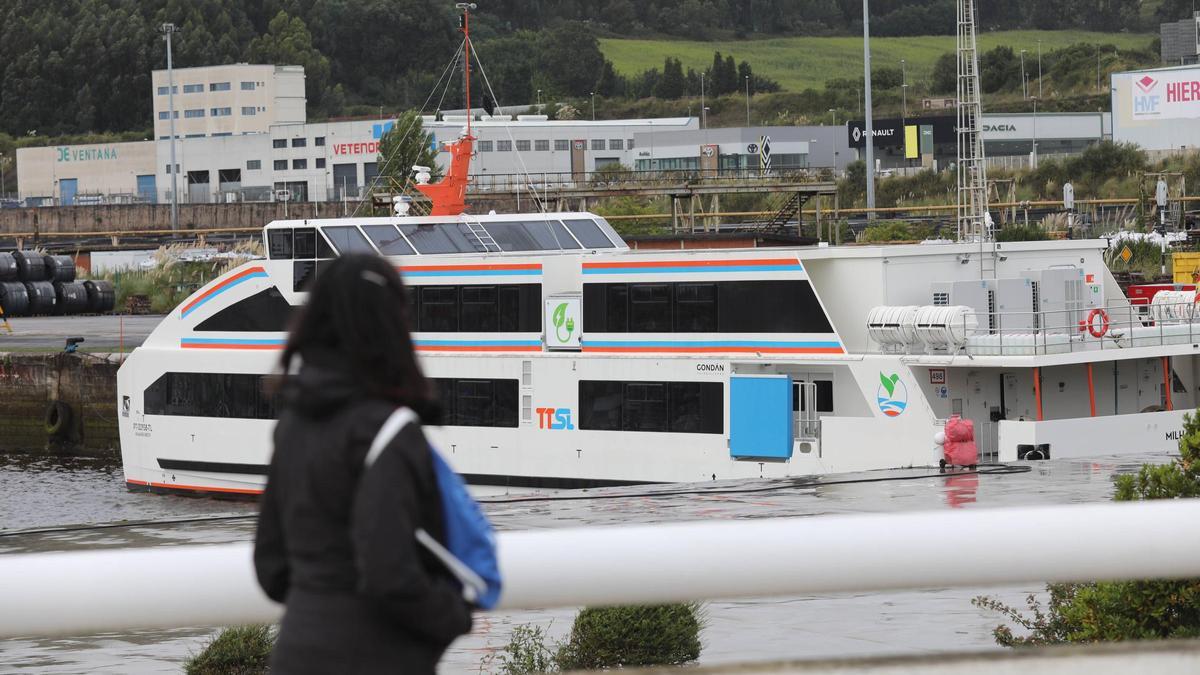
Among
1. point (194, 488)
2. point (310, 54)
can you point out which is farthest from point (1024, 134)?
point (310, 54)

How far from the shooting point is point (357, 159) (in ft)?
285

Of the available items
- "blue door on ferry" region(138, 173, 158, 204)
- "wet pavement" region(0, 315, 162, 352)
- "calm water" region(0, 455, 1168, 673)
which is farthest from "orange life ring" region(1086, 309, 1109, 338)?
"blue door on ferry" region(138, 173, 158, 204)

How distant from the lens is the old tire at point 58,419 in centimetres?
3684

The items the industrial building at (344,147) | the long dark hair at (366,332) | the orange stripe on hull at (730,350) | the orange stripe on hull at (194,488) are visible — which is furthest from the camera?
the industrial building at (344,147)

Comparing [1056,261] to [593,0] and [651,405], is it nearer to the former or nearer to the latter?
[651,405]

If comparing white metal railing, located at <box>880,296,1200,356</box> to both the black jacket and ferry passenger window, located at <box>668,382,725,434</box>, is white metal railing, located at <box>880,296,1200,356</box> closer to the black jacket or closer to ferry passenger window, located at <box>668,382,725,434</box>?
ferry passenger window, located at <box>668,382,725,434</box>

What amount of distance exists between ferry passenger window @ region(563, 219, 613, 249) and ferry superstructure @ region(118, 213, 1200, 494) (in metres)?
0.05

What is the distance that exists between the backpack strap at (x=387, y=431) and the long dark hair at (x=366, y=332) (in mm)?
96

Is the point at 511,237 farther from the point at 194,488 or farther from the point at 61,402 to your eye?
the point at 61,402

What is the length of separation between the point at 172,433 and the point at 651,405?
360 inches

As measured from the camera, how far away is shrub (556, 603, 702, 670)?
8875mm

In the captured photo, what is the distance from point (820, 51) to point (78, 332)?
130752 millimetres

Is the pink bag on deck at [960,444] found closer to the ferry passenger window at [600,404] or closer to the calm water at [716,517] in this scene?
the calm water at [716,517]

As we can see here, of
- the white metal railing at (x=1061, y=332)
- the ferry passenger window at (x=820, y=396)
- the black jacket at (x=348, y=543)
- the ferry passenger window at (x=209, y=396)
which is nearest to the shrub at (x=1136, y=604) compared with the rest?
the black jacket at (x=348, y=543)
